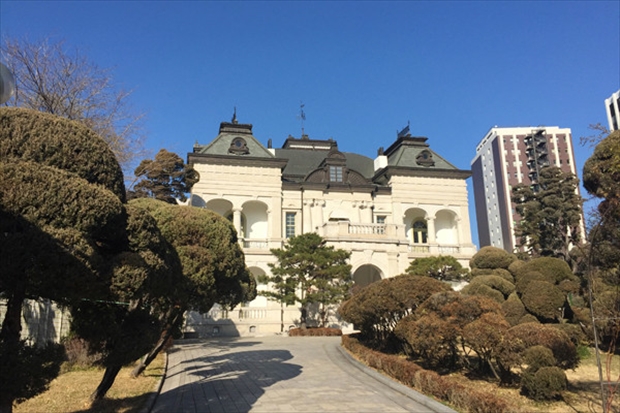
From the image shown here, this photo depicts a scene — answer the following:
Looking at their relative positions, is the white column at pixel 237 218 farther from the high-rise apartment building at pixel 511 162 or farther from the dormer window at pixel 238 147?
the high-rise apartment building at pixel 511 162

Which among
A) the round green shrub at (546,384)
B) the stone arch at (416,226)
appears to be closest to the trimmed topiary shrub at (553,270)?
the round green shrub at (546,384)

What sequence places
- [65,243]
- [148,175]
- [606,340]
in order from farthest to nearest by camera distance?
1. [148,175]
2. [606,340]
3. [65,243]

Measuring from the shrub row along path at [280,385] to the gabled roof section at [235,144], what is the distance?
17.6 m

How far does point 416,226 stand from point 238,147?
1590cm

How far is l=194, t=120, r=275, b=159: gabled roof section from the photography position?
3184 centimetres

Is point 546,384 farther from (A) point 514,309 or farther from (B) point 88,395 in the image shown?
(B) point 88,395

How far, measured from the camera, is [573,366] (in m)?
11.9

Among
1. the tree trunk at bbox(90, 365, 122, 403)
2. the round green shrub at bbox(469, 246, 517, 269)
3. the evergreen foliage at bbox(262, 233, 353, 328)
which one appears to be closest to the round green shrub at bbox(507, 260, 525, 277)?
the round green shrub at bbox(469, 246, 517, 269)

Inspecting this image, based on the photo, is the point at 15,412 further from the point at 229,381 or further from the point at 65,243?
the point at 65,243

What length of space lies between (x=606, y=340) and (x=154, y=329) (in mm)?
16093

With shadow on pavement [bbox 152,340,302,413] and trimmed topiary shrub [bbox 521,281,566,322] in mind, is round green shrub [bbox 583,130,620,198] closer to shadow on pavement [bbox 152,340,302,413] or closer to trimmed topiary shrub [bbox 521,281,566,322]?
trimmed topiary shrub [bbox 521,281,566,322]

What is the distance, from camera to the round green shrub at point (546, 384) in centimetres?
866

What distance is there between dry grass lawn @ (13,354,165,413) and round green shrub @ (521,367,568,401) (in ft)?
25.5

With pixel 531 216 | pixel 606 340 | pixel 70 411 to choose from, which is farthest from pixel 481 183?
pixel 70 411
